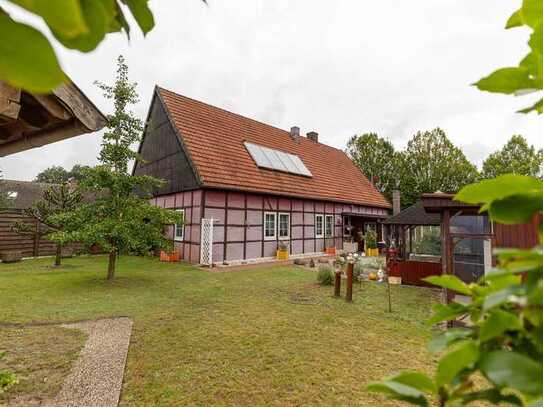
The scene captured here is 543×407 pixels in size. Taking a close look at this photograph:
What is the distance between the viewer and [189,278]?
9.39 meters

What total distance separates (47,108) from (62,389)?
9.74 ft

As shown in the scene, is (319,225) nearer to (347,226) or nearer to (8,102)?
(347,226)

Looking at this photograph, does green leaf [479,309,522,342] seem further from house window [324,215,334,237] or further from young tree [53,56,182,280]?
house window [324,215,334,237]

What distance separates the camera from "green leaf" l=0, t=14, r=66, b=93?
266 mm

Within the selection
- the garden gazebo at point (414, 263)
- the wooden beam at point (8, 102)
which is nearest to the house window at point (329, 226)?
the garden gazebo at point (414, 263)

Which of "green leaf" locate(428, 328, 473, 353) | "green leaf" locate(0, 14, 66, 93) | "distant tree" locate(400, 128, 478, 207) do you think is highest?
"distant tree" locate(400, 128, 478, 207)

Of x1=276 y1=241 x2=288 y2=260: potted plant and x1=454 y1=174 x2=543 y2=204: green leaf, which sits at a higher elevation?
x1=454 y1=174 x2=543 y2=204: green leaf

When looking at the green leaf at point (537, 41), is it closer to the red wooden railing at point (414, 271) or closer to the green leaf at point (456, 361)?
the green leaf at point (456, 361)

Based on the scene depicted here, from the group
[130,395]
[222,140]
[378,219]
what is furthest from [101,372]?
[378,219]

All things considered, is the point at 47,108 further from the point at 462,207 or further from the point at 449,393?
the point at 462,207

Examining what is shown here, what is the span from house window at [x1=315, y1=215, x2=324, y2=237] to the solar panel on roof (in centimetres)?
253

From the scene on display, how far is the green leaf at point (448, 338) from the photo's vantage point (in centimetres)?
51

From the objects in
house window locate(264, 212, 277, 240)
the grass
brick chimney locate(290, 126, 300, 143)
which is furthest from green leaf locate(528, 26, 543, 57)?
brick chimney locate(290, 126, 300, 143)

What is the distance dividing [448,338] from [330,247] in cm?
1706
